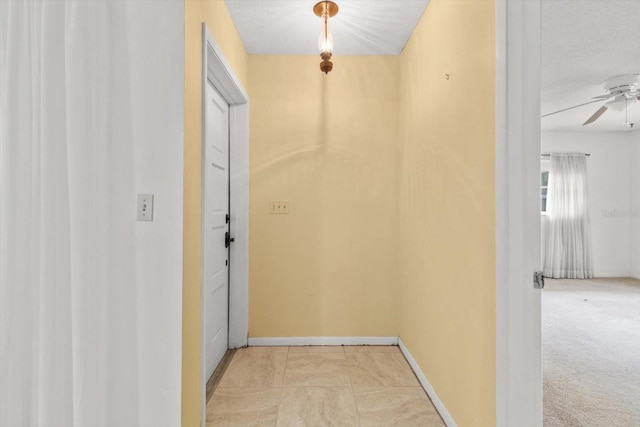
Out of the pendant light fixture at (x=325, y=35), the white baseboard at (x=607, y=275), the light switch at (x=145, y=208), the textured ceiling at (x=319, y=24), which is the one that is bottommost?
the white baseboard at (x=607, y=275)

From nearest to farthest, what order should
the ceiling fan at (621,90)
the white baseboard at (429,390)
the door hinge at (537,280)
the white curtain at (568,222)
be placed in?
the door hinge at (537,280)
the white baseboard at (429,390)
the ceiling fan at (621,90)
the white curtain at (568,222)

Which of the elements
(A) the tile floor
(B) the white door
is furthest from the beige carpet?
(B) the white door

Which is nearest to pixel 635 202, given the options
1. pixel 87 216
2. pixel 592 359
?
pixel 592 359

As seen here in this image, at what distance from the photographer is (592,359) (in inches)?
94.8

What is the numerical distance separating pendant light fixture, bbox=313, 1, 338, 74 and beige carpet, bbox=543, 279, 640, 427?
7.41 ft

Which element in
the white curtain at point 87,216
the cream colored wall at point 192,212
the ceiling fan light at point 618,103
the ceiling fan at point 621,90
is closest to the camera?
the white curtain at point 87,216

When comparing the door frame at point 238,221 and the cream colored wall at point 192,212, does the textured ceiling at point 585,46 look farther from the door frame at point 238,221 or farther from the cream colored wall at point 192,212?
the door frame at point 238,221

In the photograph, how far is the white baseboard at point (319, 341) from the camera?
105 inches

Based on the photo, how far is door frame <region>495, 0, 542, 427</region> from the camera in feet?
3.66

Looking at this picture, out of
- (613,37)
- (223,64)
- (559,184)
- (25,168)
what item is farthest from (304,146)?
(559,184)

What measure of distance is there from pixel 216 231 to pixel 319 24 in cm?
164

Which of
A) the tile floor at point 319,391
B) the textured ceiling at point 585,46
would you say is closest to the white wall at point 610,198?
the textured ceiling at point 585,46

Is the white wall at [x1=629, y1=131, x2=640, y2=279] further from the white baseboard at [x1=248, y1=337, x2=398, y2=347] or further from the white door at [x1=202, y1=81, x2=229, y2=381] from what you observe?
the white door at [x1=202, y1=81, x2=229, y2=381]

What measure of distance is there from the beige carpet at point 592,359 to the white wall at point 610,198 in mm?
1301
